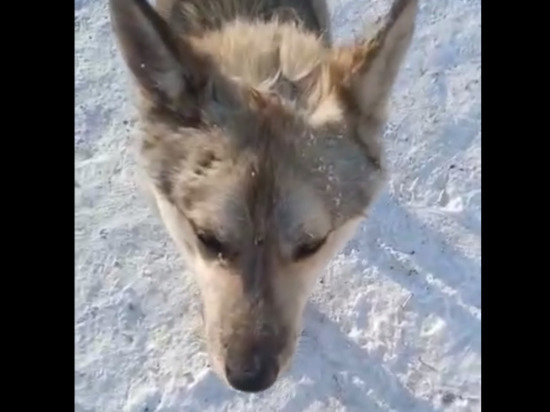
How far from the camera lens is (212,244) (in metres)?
2.89

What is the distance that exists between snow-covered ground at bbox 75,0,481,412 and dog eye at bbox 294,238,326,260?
4.35ft

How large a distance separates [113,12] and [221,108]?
492mm

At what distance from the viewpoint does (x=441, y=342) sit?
4.22 metres

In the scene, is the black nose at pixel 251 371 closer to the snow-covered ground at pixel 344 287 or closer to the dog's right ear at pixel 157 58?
the dog's right ear at pixel 157 58

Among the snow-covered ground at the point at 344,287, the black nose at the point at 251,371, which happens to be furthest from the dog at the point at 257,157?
the snow-covered ground at the point at 344,287

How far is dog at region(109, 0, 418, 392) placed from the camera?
2.82 metres

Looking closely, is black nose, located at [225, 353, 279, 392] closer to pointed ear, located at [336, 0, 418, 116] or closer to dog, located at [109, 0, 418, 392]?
dog, located at [109, 0, 418, 392]

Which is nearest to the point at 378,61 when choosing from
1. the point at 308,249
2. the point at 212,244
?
the point at 308,249

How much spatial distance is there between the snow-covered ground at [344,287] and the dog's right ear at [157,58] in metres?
1.55

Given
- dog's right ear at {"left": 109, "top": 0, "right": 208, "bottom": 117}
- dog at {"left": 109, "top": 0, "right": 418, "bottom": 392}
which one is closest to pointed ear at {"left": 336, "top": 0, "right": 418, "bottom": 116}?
dog at {"left": 109, "top": 0, "right": 418, "bottom": 392}

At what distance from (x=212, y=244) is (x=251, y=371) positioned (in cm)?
44

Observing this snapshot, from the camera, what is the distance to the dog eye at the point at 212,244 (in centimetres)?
287
